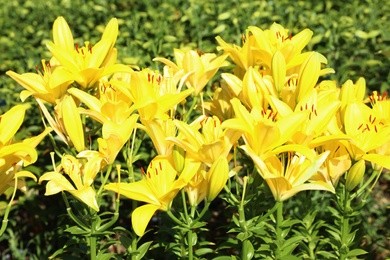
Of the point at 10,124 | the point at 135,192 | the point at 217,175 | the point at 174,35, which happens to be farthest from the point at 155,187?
the point at 174,35

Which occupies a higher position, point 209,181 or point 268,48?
point 268,48

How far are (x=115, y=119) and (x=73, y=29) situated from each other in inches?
88.6

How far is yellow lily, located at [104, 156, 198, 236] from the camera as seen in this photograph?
1357mm

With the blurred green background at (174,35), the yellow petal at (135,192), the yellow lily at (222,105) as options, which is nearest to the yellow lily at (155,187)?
the yellow petal at (135,192)

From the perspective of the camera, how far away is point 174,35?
3.15 m

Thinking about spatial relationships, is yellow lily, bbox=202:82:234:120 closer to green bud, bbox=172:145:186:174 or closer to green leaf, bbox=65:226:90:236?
green bud, bbox=172:145:186:174

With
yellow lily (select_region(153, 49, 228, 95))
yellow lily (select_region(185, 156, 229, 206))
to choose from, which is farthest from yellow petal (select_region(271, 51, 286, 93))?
yellow lily (select_region(185, 156, 229, 206))

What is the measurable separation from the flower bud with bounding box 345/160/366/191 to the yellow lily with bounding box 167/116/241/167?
30 centimetres

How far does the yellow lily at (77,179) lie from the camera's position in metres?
1.36

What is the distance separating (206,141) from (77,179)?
1.01ft

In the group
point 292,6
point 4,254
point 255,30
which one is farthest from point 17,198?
point 292,6

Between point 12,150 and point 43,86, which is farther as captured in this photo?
point 43,86

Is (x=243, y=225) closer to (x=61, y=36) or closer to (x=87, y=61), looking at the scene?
(x=87, y=61)

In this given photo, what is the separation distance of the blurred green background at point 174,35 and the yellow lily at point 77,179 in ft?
3.08
